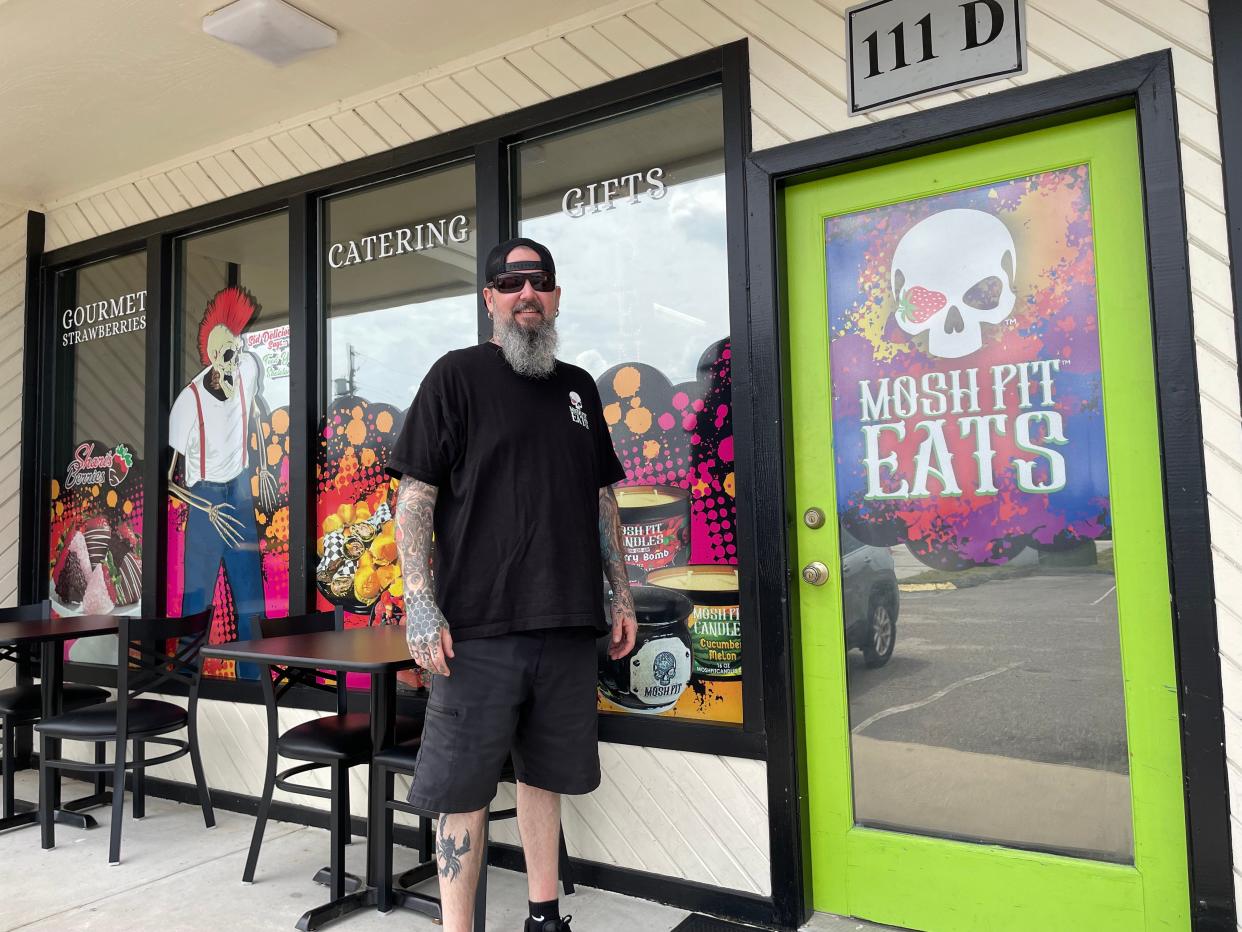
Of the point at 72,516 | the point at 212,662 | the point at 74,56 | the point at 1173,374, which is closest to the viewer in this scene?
the point at 1173,374

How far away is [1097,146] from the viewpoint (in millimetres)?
2453

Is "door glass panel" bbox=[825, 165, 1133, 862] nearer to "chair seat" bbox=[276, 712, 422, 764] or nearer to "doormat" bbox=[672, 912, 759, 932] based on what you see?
"doormat" bbox=[672, 912, 759, 932]

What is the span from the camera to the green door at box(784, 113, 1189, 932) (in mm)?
2359

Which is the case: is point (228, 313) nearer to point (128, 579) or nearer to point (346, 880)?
point (128, 579)

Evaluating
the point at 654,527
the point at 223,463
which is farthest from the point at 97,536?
the point at 654,527

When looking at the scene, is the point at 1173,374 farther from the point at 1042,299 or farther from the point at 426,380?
the point at 426,380

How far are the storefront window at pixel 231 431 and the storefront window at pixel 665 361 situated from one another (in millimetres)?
1547

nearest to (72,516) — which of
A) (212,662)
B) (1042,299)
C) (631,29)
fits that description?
(212,662)

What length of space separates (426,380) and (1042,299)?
168 cm

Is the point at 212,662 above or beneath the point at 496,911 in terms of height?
above

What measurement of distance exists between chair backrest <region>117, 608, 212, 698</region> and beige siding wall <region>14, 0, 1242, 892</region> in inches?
14.2

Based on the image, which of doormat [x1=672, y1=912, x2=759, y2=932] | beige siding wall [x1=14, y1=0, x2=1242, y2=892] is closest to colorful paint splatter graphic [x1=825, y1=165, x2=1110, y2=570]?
beige siding wall [x1=14, y1=0, x2=1242, y2=892]

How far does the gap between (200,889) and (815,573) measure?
7.39 ft

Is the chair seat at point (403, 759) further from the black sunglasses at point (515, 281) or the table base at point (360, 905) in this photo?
the black sunglasses at point (515, 281)
